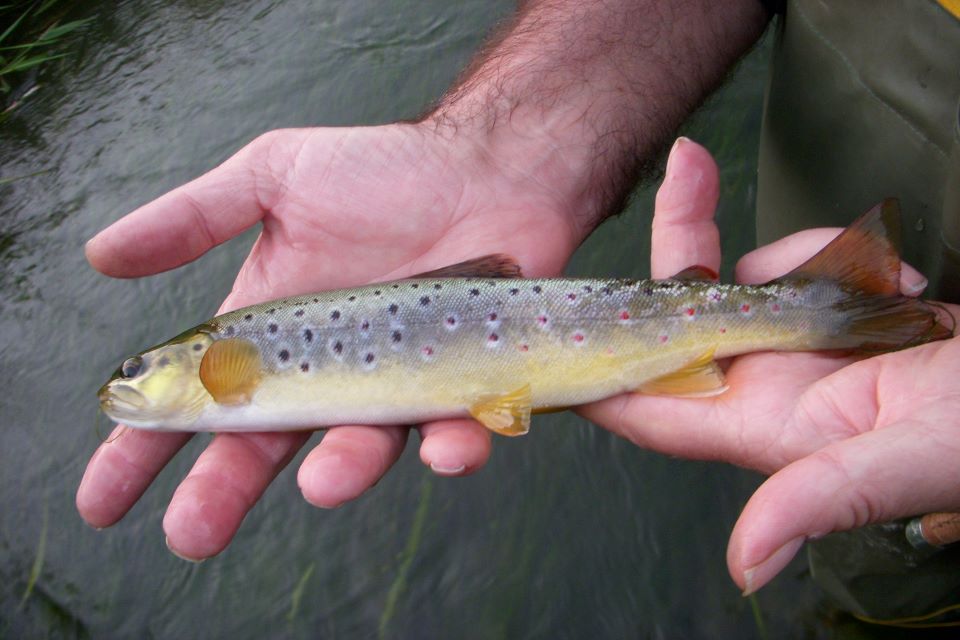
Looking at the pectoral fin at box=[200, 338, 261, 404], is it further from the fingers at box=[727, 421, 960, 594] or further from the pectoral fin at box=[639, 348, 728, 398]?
the fingers at box=[727, 421, 960, 594]

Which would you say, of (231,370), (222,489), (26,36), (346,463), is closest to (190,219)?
(231,370)

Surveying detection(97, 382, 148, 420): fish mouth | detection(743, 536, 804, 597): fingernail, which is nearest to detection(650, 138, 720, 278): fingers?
detection(743, 536, 804, 597): fingernail

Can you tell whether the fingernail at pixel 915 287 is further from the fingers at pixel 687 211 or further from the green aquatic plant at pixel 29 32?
Result: the green aquatic plant at pixel 29 32

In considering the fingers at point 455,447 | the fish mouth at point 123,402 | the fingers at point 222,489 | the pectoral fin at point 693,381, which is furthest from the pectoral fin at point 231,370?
the pectoral fin at point 693,381

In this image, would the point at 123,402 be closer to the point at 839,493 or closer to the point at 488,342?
the point at 488,342

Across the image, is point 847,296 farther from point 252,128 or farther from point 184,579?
point 252,128

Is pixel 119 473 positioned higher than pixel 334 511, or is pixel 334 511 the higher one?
pixel 119 473
